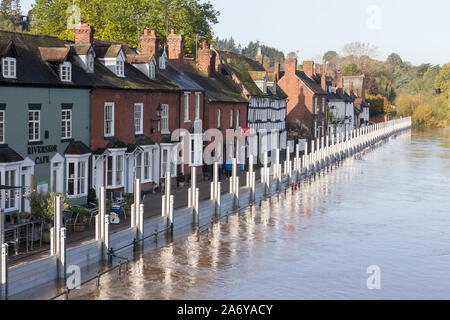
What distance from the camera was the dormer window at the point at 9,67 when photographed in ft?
98.0

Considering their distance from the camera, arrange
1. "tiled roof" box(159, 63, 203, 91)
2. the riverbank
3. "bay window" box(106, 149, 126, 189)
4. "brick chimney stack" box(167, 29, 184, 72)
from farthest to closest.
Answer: "brick chimney stack" box(167, 29, 184, 72), "tiled roof" box(159, 63, 203, 91), "bay window" box(106, 149, 126, 189), the riverbank

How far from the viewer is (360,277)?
26.9 meters

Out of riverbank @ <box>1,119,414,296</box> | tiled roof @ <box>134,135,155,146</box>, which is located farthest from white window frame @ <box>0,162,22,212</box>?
tiled roof @ <box>134,135,155,146</box>

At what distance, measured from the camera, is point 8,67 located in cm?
3000

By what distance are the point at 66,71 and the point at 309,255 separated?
47.7 ft

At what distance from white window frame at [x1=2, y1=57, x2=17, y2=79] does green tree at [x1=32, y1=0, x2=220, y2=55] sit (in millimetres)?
34462

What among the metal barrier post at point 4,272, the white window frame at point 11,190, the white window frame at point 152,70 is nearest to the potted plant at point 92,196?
the white window frame at point 11,190

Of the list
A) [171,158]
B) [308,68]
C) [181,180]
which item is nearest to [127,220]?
[171,158]

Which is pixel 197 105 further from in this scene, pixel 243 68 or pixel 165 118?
pixel 243 68

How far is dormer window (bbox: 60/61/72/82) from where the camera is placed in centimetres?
3358

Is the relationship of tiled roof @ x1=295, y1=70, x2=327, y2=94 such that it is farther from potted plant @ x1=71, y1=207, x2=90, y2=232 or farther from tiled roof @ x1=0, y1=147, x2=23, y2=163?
potted plant @ x1=71, y1=207, x2=90, y2=232

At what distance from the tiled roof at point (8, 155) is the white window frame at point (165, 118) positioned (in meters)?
14.8

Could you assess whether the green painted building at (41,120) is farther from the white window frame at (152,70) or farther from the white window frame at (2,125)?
the white window frame at (152,70)
